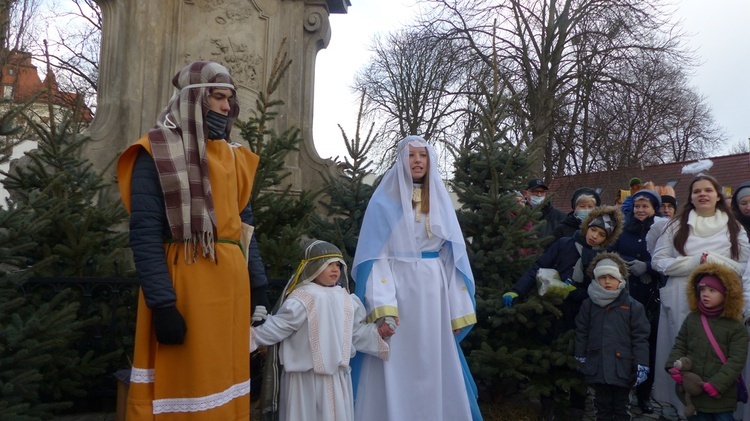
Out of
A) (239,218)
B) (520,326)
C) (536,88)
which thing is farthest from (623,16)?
(239,218)

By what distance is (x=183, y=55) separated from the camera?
707 centimetres

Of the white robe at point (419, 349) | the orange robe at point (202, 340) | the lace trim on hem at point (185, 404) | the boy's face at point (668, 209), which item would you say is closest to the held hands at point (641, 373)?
the white robe at point (419, 349)

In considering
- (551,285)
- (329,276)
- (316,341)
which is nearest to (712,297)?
(551,285)

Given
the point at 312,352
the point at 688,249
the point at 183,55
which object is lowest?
the point at 312,352

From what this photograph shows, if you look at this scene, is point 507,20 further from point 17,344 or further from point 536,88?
point 17,344

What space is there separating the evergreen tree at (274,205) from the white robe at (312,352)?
147cm

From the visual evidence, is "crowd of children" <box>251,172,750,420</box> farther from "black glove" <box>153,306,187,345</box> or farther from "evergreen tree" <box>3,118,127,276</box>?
"evergreen tree" <box>3,118,127,276</box>

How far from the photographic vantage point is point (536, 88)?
69.4 feet

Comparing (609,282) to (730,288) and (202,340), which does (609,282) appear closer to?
(730,288)

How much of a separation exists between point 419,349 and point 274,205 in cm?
210

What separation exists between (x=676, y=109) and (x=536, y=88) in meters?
4.61

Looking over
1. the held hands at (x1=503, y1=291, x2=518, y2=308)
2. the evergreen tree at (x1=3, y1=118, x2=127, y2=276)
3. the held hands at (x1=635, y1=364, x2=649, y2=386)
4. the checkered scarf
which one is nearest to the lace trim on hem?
the checkered scarf

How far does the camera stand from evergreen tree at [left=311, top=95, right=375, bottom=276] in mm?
5758

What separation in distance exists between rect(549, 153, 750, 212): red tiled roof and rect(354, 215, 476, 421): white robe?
Result: 15.9 m
